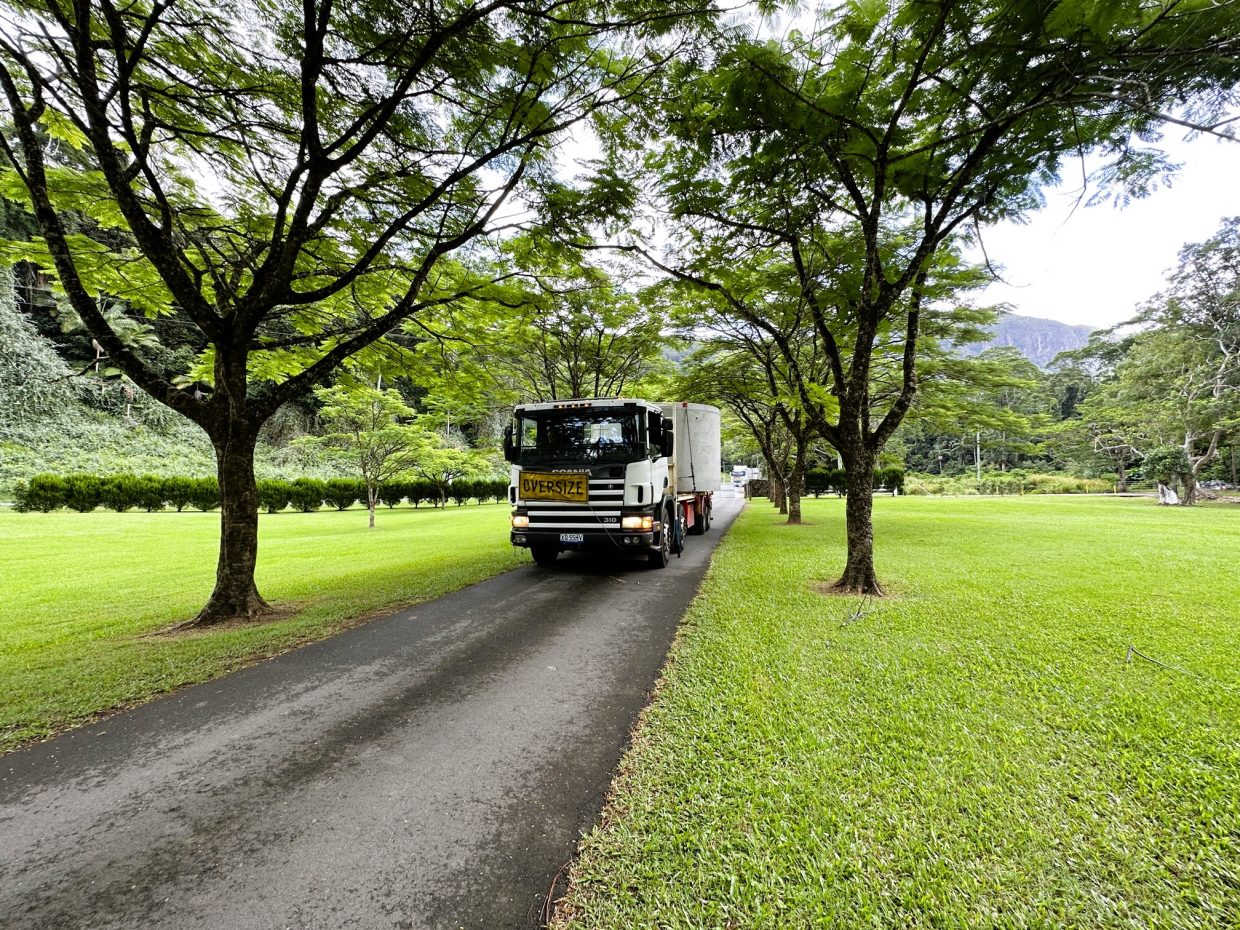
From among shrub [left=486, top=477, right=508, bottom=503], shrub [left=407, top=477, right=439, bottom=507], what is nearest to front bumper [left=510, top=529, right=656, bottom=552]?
shrub [left=407, top=477, right=439, bottom=507]

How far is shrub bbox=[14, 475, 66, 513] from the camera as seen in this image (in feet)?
58.0

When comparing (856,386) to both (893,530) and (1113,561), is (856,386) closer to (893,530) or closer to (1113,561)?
(1113,561)

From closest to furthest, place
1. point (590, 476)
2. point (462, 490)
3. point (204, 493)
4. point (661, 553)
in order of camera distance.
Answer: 1. point (590, 476)
2. point (661, 553)
3. point (204, 493)
4. point (462, 490)

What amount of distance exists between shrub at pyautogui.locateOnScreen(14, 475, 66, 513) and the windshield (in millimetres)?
22150

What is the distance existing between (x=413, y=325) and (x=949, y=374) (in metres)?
13.1

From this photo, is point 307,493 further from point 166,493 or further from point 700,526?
point 700,526

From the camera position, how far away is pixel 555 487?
7430 mm

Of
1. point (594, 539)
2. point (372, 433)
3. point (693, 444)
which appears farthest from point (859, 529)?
point (372, 433)

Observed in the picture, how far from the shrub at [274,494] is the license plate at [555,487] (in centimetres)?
2098

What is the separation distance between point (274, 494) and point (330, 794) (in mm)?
25200

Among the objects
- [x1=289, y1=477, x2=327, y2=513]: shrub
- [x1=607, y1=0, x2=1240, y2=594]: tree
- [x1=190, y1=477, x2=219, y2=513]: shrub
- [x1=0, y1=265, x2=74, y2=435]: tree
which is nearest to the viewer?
[x1=607, y1=0, x2=1240, y2=594]: tree

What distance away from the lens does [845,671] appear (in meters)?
3.74

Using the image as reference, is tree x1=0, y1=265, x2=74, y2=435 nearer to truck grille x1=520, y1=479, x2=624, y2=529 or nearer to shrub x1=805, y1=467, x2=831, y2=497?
truck grille x1=520, y1=479, x2=624, y2=529

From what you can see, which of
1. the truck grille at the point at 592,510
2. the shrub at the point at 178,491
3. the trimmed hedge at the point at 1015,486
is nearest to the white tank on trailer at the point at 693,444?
the truck grille at the point at 592,510
